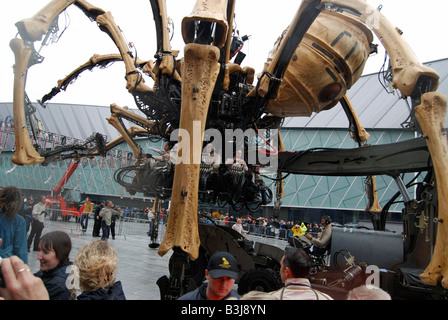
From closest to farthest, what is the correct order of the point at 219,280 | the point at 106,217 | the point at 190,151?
the point at 219,280
the point at 190,151
the point at 106,217

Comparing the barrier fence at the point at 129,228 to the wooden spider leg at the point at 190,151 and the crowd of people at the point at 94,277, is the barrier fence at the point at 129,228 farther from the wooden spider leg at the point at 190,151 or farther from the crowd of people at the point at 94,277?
the crowd of people at the point at 94,277

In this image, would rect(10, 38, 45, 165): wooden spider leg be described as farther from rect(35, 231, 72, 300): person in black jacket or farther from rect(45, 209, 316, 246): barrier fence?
rect(45, 209, 316, 246): barrier fence

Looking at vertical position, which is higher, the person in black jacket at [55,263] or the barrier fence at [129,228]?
the person in black jacket at [55,263]

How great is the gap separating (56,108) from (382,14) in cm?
5471

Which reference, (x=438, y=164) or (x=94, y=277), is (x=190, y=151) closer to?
(x=94, y=277)

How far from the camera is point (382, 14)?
4.85 meters

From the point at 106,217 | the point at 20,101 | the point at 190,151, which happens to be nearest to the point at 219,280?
the point at 190,151

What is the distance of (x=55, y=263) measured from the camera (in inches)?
92.1

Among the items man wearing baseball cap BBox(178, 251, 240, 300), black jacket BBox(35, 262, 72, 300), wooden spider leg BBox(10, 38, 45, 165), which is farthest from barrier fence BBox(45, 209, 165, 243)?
black jacket BBox(35, 262, 72, 300)

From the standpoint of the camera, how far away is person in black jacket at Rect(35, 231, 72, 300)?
2.20 m

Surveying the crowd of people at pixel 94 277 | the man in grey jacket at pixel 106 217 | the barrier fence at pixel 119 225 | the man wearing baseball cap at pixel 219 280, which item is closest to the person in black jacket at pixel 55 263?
the crowd of people at pixel 94 277

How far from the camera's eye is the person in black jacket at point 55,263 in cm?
220
